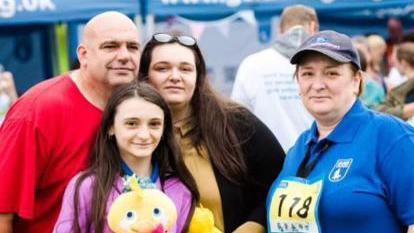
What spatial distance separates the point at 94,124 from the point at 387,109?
3183mm

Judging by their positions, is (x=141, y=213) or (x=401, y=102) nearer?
(x=141, y=213)

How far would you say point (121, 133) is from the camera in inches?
134

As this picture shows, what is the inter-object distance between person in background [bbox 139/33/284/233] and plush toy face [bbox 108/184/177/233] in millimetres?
424

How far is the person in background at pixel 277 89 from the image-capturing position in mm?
6207

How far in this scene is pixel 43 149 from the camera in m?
3.48

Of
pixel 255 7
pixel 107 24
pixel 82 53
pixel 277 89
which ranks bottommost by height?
pixel 277 89

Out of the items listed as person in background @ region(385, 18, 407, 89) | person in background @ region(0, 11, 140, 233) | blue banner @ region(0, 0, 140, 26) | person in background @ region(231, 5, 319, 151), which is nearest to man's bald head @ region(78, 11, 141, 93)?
person in background @ region(0, 11, 140, 233)

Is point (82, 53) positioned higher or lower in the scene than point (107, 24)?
lower

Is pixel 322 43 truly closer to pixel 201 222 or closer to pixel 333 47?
pixel 333 47

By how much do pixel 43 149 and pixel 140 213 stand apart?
1.69ft

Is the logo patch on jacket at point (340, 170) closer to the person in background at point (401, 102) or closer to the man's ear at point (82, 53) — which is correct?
the man's ear at point (82, 53)

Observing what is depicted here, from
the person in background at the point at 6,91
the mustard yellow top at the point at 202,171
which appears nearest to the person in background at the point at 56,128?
the mustard yellow top at the point at 202,171

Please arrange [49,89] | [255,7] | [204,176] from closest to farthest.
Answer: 1. [49,89]
2. [204,176]
3. [255,7]

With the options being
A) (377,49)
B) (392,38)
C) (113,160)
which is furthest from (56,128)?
(392,38)
